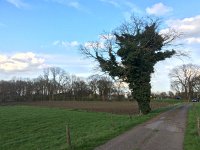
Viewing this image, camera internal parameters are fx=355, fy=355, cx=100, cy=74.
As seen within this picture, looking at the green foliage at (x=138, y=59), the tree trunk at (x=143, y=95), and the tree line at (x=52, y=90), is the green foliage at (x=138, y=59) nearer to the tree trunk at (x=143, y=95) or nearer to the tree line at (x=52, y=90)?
the tree trunk at (x=143, y=95)

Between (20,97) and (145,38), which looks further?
(20,97)

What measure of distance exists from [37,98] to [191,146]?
147683 mm

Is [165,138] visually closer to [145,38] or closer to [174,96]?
[145,38]

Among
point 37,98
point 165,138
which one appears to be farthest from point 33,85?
point 165,138

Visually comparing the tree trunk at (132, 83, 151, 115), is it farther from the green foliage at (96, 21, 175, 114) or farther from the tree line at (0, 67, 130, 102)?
the tree line at (0, 67, 130, 102)

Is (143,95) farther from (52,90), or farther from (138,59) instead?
(52,90)

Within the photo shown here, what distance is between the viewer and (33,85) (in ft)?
558

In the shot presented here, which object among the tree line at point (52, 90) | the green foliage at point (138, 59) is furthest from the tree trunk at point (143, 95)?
the tree line at point (52, 90)

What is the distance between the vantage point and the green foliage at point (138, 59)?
42.4m

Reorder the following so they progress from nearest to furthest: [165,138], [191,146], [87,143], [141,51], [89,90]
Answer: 1. [191,146]
2. [87,143]
3. [165,138]
4. [141,51]
5. [89,90]

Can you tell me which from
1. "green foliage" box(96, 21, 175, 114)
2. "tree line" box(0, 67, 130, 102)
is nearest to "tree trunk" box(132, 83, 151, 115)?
"green foliage" box(96, 21, 175, 114)

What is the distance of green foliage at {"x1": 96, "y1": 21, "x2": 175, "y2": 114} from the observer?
42.4 meters

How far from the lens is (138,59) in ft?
139

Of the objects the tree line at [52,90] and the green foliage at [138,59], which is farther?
the tree line at [52,90]
